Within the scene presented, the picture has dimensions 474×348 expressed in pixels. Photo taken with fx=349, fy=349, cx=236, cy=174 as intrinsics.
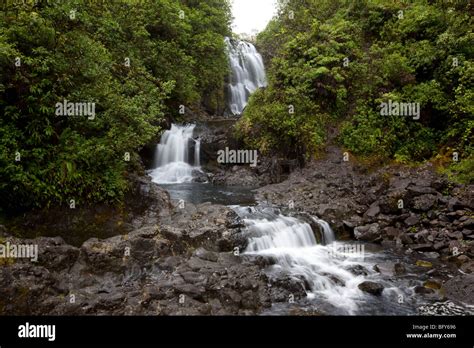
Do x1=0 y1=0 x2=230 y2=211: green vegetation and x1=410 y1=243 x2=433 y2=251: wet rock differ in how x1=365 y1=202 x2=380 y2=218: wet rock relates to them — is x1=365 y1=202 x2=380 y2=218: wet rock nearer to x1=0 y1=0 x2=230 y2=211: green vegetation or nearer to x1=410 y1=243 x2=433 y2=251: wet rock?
x1=410 y1=243 x2=433 y2=251: wet rock

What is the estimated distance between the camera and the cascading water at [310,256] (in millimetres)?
8656

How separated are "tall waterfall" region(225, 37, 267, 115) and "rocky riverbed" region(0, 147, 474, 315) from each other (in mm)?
15996

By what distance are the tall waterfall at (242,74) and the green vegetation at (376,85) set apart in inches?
365

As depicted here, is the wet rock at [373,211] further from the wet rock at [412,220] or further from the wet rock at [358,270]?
the wet rock at [358,270]

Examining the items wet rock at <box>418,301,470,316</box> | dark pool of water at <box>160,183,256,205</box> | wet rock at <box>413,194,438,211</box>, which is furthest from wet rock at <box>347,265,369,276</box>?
dark pool of water at <box>160,183,256,205</box>

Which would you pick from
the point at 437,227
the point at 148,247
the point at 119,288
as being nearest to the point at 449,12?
the point at 437,227

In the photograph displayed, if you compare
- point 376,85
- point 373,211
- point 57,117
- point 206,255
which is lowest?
point 206,255

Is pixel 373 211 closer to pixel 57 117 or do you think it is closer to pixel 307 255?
pixel 307 255

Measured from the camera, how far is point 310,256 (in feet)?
34.8

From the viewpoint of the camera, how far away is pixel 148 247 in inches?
343

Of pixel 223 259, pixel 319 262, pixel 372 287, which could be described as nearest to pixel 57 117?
pixel 223 259

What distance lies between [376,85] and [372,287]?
11.7 m
